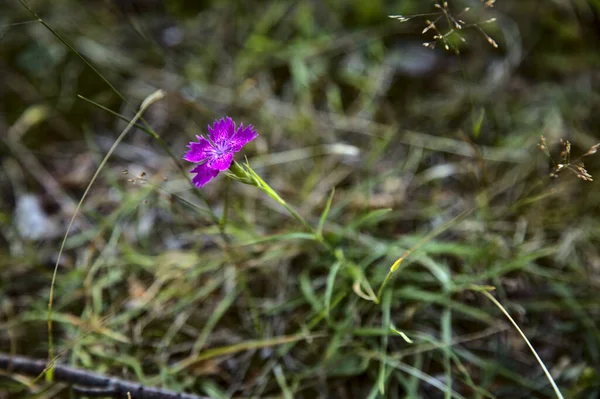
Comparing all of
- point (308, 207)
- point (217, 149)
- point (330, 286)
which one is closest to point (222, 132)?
point (217, 149)

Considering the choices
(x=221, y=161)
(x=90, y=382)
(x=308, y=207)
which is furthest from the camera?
(x=308, y=207)

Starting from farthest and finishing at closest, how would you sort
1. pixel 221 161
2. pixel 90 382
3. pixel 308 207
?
1. pixel 308 207
2. pixel 90 382
3. pixel 221 161

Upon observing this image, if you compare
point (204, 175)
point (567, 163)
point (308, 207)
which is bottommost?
Result: point (308, 207)

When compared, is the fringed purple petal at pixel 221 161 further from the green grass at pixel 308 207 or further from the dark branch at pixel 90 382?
the dark branch at pixel 90 382

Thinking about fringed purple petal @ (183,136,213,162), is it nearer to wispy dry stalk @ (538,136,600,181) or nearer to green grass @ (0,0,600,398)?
green grass @ (0,0,600,398)

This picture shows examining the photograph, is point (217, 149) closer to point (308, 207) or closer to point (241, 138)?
point (241, 138)

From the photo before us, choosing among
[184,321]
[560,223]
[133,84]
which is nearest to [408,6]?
[560,223]

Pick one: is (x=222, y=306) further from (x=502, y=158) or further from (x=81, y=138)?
(x=502, y=158)
